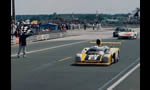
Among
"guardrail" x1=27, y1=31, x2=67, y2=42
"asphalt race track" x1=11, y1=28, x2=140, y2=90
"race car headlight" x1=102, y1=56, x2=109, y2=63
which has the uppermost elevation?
"guardrail" x1=27, y1=31, x2=67, y2=42

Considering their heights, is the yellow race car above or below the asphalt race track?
above

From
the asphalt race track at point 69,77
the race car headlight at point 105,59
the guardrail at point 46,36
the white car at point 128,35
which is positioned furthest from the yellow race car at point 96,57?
the white car at point 128,35

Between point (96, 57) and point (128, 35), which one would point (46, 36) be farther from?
point (96, 57)

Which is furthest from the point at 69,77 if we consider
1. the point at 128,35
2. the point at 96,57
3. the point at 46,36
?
the point at 46,36

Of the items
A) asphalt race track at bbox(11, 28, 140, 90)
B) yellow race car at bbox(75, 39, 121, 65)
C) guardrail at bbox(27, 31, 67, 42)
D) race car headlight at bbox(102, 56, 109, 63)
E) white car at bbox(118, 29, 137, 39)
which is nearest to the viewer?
asphalt race track at bbox(11, 28, 140, 90)

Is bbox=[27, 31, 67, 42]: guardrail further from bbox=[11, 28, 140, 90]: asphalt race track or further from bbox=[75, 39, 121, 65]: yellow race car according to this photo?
bbox=[11, 28, 140, 90]: asphalt race track

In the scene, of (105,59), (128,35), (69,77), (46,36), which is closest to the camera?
(69,77)

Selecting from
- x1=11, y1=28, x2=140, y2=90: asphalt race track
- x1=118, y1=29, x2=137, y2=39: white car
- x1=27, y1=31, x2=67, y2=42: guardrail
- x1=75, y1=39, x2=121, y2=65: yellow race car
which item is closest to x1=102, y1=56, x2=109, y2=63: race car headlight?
x1=75, y1=39, x2=121, y2=65: yellow race car

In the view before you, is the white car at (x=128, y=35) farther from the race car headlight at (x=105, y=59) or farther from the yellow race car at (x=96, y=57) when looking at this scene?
the race car headlight at (x=105, y=59)

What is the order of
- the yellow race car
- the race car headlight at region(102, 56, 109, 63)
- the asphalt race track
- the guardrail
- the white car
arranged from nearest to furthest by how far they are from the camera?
the asphalt race track, the race car headlight at region(102, 56, 109, 63), the yellow race car, the guardrail, the white car
